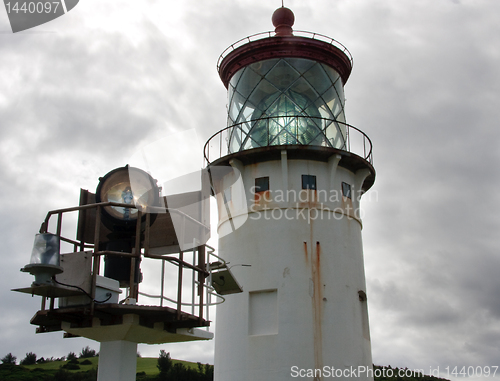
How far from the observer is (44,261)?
8.99 m

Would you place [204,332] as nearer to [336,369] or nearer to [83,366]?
[336,369]

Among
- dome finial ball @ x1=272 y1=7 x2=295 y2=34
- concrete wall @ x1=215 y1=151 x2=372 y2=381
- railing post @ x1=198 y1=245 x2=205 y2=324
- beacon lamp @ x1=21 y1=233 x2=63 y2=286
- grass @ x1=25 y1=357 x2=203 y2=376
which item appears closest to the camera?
beacon lamp @ x1=21 y1=233 x2=63 y2=286

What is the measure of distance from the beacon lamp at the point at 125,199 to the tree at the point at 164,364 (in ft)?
59.1

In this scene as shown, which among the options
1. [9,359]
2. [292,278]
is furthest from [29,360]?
[292,278]

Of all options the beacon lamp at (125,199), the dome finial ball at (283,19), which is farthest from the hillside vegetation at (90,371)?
the beacon lamp at (125,199)

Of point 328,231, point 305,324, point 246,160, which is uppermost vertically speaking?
point 246,160

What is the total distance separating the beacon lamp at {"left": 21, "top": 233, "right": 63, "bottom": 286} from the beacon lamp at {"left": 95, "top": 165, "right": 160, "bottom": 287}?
1444 mm

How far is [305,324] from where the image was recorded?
15602mm

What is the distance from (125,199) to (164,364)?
20.7 meters

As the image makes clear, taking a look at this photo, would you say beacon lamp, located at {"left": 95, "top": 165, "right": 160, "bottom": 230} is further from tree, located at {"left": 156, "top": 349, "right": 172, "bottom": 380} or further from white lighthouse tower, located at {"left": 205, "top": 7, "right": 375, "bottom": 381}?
tree, located at {"left": 156, "top": 349, "right": 172, "bottom": 380}

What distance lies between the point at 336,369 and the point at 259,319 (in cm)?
242

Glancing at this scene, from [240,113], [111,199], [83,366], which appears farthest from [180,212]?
[83,366]

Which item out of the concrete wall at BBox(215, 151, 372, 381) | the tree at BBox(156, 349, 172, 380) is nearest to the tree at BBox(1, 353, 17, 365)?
the tree at BBox(156, 349, 172, 380)

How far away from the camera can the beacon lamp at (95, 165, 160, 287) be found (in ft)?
34.2
